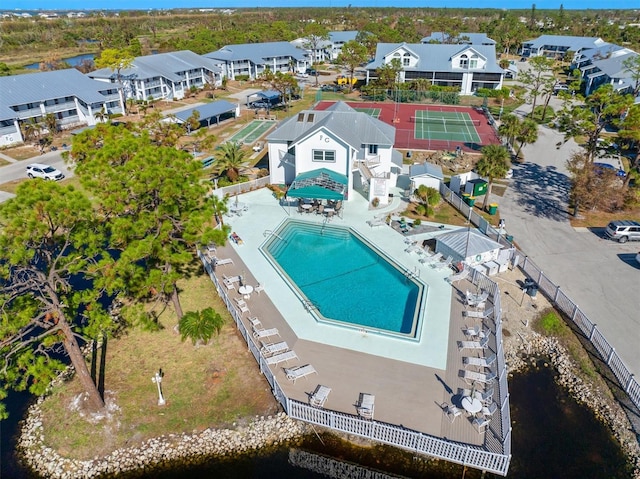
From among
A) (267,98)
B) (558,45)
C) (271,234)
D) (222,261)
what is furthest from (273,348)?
(558,45)

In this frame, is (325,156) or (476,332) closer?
(476,332)

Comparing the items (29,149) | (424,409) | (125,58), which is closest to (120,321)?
(424,409)

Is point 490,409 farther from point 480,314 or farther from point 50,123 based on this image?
point 50,123

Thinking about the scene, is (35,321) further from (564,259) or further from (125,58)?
(125,58)

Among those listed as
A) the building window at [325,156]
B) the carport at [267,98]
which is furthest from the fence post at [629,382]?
the carport at [267,98]

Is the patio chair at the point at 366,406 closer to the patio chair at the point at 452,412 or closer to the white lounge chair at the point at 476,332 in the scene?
the patio chair at the point at 452,412

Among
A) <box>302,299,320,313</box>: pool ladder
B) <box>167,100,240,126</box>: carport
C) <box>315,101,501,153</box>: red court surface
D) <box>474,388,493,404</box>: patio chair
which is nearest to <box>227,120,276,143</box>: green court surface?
<box>167,100,240,126</box>: carport
